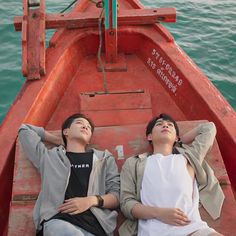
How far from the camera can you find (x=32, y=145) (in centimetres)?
326

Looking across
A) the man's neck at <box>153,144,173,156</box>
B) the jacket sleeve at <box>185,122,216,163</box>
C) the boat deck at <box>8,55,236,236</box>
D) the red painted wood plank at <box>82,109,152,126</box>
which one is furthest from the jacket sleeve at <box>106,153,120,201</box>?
the red painted wood plank at <box>82,109,152,126</box>

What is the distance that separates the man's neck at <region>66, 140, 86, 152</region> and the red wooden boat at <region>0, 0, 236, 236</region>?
24 centimetres

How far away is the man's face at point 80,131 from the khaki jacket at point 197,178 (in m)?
0.40

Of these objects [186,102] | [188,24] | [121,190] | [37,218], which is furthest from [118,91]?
[188,24]

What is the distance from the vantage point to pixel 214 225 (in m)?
2.95

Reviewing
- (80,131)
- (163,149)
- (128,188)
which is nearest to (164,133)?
(163,149)

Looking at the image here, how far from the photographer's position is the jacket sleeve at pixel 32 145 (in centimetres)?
323

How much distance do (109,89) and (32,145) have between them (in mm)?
1573

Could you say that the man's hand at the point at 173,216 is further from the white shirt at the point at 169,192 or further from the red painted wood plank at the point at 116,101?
the red painted wood plank at the point at 116,101

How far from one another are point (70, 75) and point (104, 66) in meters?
0.43

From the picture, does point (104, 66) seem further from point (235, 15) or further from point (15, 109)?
point (235, 15)

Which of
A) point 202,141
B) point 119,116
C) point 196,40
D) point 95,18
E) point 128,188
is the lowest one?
point 128,188

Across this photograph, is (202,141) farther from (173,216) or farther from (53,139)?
(53,139)

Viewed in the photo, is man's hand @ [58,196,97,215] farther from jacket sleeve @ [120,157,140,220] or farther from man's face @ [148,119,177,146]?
man's face @ [148,119,177,146]
